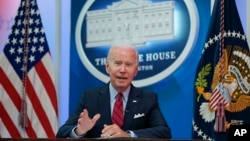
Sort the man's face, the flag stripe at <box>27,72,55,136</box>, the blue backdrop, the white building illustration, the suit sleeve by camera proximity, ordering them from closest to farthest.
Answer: the suit sleeve
the man's face
the blue backdrop
the white building illustration
the flag stripe at <box>27,72,55,136</box>

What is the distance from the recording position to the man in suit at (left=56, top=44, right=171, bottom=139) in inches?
142

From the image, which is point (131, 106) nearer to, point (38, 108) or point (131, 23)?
point (131, 23)

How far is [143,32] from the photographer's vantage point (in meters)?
5.35

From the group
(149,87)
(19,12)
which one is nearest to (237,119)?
(149,87)

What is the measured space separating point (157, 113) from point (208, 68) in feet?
3.42

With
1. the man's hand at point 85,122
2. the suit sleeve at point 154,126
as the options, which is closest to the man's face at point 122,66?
the suit sleeve at point 154,126

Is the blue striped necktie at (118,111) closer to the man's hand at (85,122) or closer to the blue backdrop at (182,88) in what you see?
the man's hand at (85,122)

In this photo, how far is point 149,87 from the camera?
5.34 m

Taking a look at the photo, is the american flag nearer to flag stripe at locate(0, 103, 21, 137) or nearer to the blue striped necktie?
flag stripe at locate(0, 103, 21, 137)

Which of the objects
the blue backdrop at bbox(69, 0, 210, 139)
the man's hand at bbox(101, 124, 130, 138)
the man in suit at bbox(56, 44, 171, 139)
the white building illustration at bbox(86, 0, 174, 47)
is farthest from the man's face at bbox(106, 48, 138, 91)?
the white building illustration at bbox(86, 0, 174, 47)

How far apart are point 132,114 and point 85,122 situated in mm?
381

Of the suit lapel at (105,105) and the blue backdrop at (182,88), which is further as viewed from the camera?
the blue backdrop at (182,88)

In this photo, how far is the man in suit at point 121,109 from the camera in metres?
3.61

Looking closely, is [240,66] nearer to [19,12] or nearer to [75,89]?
[75,89]
